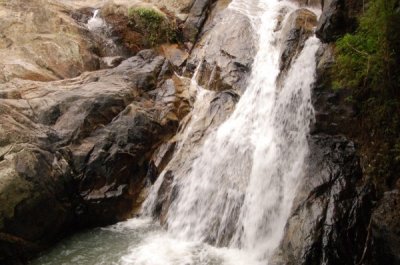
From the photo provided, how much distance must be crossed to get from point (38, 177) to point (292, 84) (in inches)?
287

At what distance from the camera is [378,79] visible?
25.6 feet

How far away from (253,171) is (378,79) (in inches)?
158

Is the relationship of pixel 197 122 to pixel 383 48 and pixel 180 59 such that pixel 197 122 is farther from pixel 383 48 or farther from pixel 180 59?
pixel 383 48

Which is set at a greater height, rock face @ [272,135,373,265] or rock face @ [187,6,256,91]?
rock face @ [187,6,256,91]

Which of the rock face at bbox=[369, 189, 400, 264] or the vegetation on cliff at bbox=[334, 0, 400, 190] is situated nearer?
the rock face at bbox=[369, 189, 400, 264]

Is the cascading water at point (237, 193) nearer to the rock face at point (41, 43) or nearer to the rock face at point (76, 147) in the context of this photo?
the rock face at point (76, 147)

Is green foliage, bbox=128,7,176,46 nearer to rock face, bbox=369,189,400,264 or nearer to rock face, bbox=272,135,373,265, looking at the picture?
rock face, bbox=272,135,373,265

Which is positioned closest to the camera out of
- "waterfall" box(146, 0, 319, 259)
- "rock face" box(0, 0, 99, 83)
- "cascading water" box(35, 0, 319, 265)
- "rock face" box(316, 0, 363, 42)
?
"cascading water" box(35, 0, 319, 265)

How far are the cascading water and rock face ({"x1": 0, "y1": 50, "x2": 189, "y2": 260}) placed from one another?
0.71 metres

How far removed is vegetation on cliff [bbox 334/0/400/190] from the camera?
287 inches

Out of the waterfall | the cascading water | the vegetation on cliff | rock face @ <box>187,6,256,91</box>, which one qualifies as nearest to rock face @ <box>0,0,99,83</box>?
rock face @ <box>187,6,256,91</box>

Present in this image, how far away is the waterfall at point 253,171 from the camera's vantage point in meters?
9.41

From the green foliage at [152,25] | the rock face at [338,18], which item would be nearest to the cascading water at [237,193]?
the rock face at [338,18]

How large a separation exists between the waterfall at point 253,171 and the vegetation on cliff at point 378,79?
1.52 m
